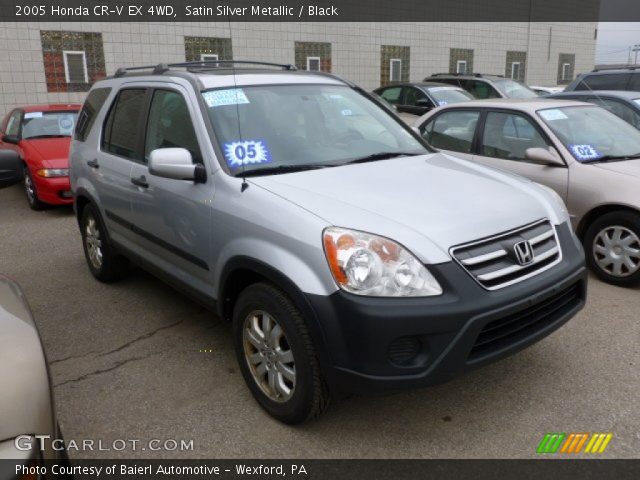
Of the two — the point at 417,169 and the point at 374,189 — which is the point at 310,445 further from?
the point at 417,169

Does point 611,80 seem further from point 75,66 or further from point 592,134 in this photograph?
point 75,66

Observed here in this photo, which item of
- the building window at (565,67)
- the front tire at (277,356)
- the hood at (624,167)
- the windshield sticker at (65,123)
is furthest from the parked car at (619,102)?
the building window at (565,67)

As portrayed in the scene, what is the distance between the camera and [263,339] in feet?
9.63

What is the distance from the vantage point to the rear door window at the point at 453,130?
5.89m

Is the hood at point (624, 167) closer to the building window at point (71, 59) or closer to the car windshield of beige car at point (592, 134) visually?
the car windshield of beige car at point (592, 134)

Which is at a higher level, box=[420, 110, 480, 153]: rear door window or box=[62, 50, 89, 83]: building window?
box=[62, 50, 89, 83]: building window

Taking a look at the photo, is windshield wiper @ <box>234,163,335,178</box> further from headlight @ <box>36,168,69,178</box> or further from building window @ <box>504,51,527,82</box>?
building window @ <box>504,51,527,82</box>

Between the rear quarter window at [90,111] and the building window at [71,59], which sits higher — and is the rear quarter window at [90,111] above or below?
below

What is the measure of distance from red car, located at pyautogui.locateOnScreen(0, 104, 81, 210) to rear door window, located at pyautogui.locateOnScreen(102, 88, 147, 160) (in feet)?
11.6

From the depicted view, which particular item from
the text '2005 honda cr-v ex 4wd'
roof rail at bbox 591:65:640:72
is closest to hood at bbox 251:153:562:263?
the text '2005 honda cr-v ex 4wd'

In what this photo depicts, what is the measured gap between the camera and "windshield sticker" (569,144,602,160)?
5004mm

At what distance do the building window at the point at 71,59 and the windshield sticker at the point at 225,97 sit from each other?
38.2 feet

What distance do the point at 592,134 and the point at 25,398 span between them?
17.0 ft
